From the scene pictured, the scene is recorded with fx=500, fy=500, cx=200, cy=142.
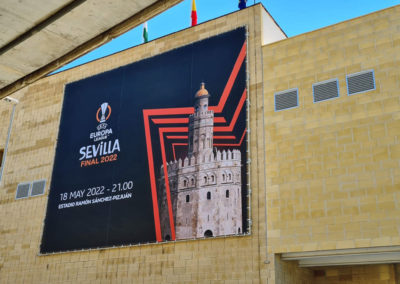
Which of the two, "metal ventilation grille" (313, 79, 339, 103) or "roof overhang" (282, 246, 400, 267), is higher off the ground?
"metal ventilation grille" (313, 79, 339, 103)

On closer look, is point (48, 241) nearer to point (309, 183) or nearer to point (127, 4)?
point (309, 183)

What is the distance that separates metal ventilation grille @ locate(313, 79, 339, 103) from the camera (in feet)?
47.1

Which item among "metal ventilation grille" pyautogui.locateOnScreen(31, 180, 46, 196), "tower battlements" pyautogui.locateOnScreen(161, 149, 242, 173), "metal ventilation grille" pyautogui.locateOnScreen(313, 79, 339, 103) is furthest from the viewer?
"metal ventilation grille" pyautogui.locateOnScreen(31, 180, 46, 196)

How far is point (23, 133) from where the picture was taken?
21.7m

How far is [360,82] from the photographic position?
14.1m

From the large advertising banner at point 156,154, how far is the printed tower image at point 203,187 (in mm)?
32

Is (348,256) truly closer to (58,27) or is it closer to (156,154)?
(156,154)

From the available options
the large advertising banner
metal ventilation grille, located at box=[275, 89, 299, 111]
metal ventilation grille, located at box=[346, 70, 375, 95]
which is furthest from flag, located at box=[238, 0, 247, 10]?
metal ventilation grille, located at box=[346, 70, 375, 95]

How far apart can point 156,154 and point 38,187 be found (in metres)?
5.96

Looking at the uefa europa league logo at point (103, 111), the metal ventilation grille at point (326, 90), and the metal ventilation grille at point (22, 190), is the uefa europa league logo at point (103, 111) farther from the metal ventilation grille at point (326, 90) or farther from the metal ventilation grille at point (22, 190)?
the metal ventilation grille at point (326, 90)

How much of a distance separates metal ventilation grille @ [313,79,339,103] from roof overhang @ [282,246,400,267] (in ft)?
14.3

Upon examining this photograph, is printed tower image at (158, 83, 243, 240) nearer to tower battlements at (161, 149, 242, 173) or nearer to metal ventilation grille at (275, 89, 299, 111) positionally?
tower battlements at (161, 149, 242, 173)

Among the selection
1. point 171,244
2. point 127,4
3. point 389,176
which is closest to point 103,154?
point 171,244

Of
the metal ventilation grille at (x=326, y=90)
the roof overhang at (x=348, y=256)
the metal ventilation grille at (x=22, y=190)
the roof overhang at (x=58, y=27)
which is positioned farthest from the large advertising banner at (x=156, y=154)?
the roof overhang at (x=58, y=27)
